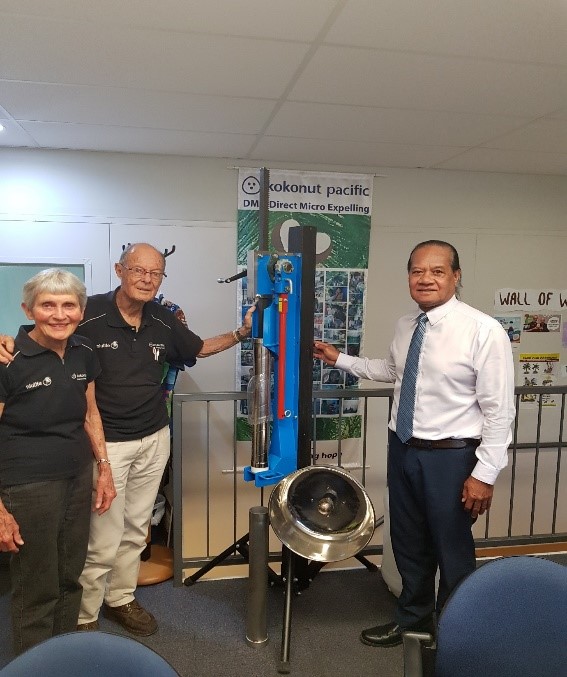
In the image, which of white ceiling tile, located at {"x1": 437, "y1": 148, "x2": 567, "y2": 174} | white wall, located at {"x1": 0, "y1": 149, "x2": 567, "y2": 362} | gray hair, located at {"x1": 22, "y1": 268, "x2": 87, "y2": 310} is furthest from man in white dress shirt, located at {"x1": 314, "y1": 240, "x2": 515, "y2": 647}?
white wall, located at {"x1": 0, "y1": 149, "x2": 567, "y2": 362}

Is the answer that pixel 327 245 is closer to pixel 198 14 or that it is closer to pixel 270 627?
pixel 198 14

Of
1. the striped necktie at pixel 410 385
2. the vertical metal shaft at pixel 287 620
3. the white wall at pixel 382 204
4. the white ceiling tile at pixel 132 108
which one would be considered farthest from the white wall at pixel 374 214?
the striped necktie at pixel 410 385

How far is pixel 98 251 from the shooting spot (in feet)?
11.1

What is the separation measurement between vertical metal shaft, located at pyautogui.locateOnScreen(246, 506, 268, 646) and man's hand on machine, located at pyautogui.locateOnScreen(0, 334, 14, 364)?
1128 mm

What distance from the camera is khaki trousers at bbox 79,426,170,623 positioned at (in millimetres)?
2125

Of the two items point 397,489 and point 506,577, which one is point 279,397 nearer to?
point 397,489

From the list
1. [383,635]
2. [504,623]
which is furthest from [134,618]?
[504,623]

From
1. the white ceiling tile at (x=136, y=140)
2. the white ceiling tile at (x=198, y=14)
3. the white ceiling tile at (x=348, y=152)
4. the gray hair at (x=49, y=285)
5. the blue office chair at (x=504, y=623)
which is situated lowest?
the blue office chair at (x=504, y=623)

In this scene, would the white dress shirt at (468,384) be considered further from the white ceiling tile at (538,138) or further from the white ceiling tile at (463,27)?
the white ceiling tile at (538,138)

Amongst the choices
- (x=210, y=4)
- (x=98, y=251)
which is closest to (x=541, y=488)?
(x=98, y=251)

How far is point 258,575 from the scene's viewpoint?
2.18m

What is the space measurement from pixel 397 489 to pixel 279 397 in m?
0.61

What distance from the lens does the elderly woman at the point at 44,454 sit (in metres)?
1.68

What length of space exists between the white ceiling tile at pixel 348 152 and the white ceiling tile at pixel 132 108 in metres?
0.39
